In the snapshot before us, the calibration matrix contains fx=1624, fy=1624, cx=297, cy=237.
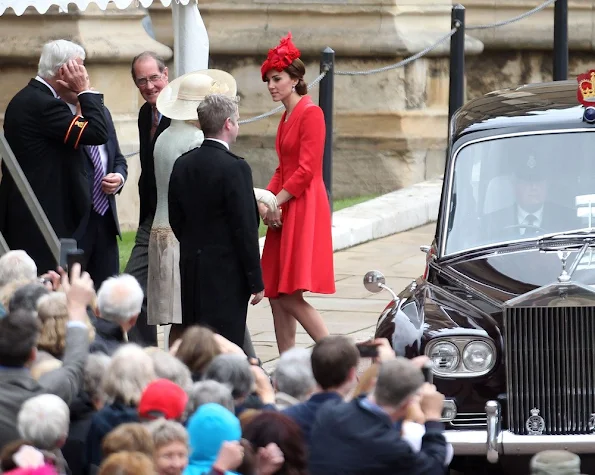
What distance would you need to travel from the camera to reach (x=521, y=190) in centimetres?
808

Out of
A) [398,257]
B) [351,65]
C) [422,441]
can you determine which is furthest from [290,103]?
[351,65]

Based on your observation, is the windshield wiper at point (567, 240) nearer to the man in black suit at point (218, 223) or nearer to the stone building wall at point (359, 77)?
the man in black suit at point (218, 223)

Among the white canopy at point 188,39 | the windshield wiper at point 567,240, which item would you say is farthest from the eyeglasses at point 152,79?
the windshield wiper at point 567,240

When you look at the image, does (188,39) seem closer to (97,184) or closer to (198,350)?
(97,184)

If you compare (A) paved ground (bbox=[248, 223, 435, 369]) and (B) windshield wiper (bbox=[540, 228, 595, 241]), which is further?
(A) paved ground (bbox=[248, 223, 435, 369])

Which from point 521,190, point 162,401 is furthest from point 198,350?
point 521,190

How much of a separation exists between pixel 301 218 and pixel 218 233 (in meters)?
1.35

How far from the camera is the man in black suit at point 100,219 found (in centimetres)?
880

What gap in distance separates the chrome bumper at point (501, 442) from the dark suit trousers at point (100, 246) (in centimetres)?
263

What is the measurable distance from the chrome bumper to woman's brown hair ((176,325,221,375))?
1.31m

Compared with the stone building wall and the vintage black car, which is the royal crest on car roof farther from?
the stone building wall

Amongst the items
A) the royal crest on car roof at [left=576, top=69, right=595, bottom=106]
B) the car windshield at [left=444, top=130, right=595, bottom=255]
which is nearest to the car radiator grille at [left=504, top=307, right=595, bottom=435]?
the car windshield at [left=444, top=130, right=595, bottom=255]

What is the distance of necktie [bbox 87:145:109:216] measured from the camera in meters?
8.83

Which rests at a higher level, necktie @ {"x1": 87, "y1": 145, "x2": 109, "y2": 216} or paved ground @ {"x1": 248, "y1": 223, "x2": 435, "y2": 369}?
necktie @ {"x1": 87, "y1": 145, "x2": 109, "y2": 216}
